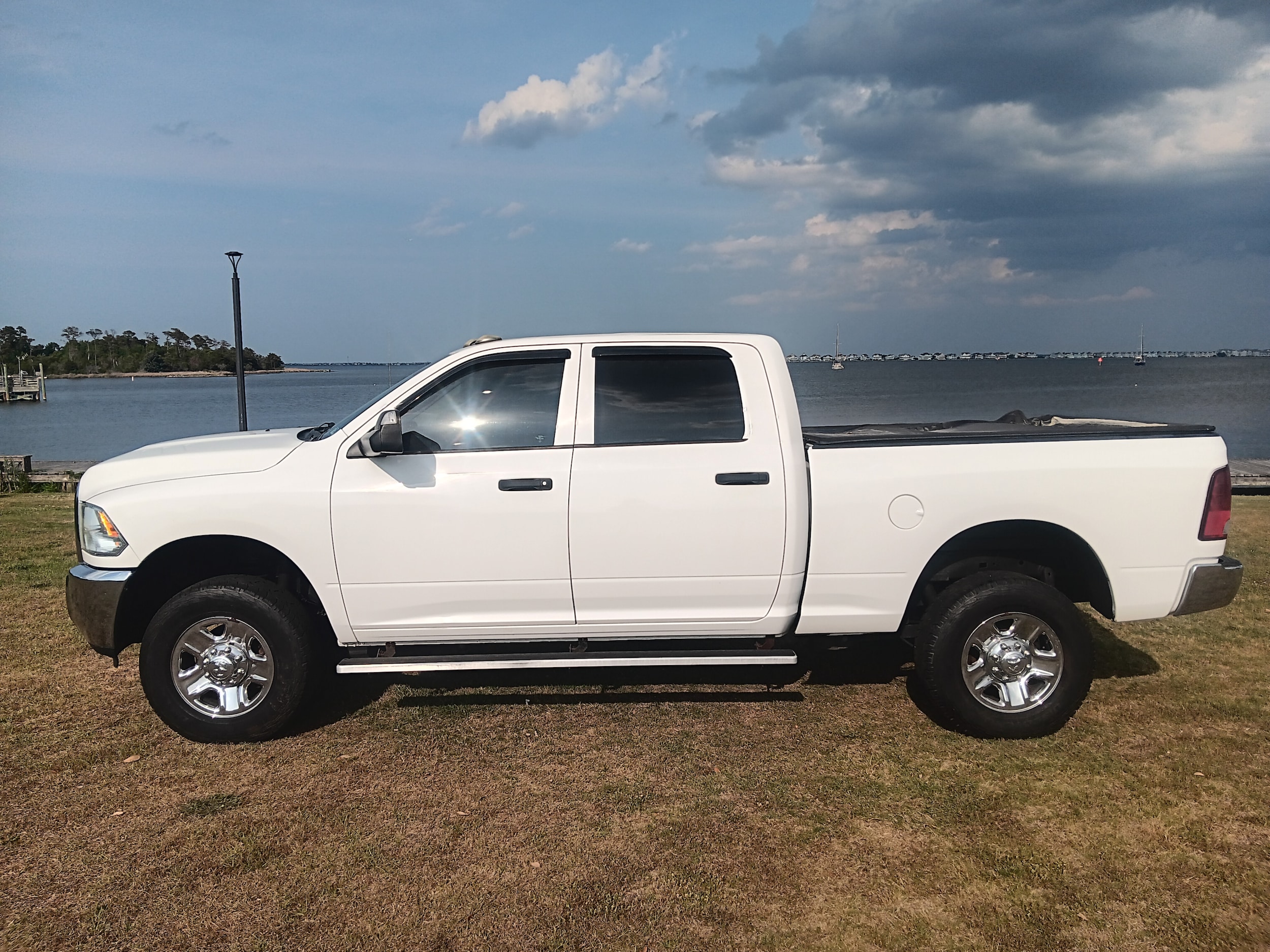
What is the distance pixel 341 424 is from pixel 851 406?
53.9m

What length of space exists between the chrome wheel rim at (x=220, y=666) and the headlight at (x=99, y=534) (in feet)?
1.86

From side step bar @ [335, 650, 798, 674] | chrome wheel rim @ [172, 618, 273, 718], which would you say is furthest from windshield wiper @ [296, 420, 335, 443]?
side step bar @ [335, 650, 798, 674]

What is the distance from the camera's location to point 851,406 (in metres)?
56.6

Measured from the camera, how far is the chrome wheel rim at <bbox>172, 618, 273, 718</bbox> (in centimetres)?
469

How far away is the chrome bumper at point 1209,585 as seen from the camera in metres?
4.71

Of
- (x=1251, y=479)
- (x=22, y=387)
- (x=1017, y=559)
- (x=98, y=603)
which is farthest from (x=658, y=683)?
(x=22, y=387)

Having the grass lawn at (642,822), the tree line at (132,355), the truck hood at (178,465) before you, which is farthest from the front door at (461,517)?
the tree line at (132,355)

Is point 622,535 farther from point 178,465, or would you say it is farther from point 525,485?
point 178,465

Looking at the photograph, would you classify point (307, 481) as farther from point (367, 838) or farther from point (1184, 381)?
point (1184, 381)

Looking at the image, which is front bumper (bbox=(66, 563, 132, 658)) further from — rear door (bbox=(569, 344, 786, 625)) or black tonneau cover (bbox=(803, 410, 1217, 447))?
black tonneau cover (bbox=(803, 410, 1217, 447))

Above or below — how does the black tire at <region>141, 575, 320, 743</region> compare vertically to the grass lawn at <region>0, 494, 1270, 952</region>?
above

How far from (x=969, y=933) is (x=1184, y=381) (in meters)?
106

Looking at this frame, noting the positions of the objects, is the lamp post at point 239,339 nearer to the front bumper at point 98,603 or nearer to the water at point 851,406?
the water at point 851,406

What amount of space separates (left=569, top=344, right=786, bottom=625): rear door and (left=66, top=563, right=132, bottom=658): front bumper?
90.3 inches
